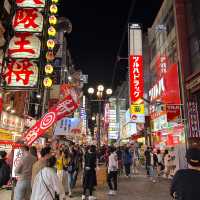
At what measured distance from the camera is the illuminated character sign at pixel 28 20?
1242cm

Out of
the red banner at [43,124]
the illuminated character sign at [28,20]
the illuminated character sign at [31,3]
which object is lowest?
the red banner at [43,124]

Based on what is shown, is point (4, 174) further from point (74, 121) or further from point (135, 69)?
point (135, 69)

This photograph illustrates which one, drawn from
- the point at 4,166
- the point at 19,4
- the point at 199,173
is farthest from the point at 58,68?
the point at 199,173

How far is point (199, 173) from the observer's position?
11.4 ft

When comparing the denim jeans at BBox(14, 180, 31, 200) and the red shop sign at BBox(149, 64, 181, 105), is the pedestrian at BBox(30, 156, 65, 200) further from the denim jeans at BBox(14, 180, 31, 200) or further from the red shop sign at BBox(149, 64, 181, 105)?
the red shop sign at BBox(149, 64, 181, 105)

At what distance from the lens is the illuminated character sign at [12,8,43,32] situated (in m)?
12.4

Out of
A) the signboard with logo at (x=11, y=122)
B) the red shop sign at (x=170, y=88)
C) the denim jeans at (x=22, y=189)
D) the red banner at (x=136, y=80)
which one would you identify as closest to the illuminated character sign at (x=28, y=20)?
the signboard with logo at (x=11, y=122)

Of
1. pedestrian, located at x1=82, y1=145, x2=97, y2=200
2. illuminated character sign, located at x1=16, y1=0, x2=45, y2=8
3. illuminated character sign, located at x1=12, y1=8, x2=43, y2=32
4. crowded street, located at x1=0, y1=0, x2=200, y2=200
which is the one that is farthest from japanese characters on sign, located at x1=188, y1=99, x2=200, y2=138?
illuminated character sign, located at x1=16, y1=0, x2=45, y2=8

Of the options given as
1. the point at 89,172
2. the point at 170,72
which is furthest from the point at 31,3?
the point at 170,72

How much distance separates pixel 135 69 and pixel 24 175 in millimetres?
18724

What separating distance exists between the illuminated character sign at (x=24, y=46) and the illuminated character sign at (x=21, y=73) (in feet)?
1.07

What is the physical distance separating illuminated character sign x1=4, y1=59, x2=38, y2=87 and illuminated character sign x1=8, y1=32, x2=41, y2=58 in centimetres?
33

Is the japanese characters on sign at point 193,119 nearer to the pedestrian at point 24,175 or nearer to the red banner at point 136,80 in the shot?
the red banner at point 136,80

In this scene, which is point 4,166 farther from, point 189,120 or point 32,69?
point 189,120
